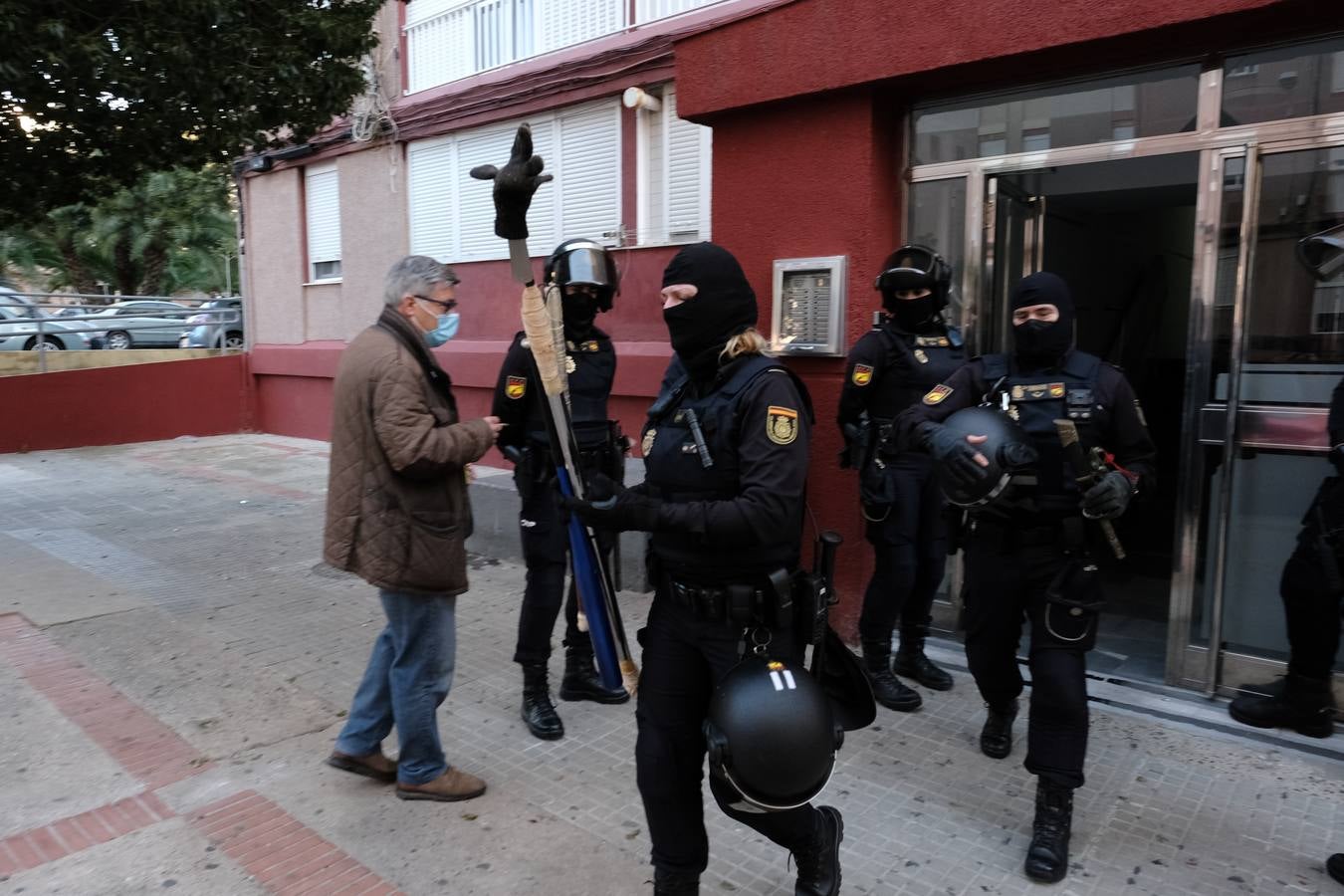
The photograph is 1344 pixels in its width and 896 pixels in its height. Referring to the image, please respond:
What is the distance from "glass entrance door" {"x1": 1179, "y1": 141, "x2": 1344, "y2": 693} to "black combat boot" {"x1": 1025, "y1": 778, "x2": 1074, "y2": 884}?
1716mm

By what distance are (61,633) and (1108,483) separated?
5.58 meters

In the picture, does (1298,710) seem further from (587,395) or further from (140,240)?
(140,240)

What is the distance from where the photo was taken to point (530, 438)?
A: 4.29 m

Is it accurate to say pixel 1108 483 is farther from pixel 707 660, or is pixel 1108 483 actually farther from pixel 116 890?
pixel 116 890

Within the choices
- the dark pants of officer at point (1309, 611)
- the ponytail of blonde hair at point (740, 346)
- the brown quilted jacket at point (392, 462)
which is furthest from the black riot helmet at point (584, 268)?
the dark pants of officer at point (1309, 611)

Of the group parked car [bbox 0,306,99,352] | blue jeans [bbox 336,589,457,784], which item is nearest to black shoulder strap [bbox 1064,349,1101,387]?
blue jeans [bbox 336,589,457,784]

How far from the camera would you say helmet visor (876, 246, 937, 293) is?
4.43 meters

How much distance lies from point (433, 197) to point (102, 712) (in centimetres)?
766

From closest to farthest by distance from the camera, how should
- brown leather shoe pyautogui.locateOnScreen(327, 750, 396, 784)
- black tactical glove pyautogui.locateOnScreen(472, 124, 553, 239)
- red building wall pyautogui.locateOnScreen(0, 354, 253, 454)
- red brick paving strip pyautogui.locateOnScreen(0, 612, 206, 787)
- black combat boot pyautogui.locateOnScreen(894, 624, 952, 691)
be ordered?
black tactical glove pyautogui.locateOnScreen(472, 124, 553, 239) < brown leather shoe pyautogui.locateOnScreen(327, 750, 396, 784) < red brick paving strip pyautogui.locateOnScreen(0, 612, 206, 787) < black combat boot pyautogui.locateOnScreen(894, 624, 952, 691) < red building wall pyautogui.locateOnScreen(0, 354, 253, 454)

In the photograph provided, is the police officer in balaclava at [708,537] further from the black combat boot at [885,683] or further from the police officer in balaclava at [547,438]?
the black combat boot at [885,683]

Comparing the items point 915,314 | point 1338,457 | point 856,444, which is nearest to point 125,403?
point 856,444

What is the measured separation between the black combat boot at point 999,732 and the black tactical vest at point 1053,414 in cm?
111

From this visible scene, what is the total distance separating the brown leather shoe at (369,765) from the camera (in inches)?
145

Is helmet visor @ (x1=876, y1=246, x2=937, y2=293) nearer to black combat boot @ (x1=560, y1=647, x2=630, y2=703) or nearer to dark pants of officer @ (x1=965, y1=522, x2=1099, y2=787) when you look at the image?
dark pants of officer @ (x1=965, y1=522, x2=1099, y2=787)
